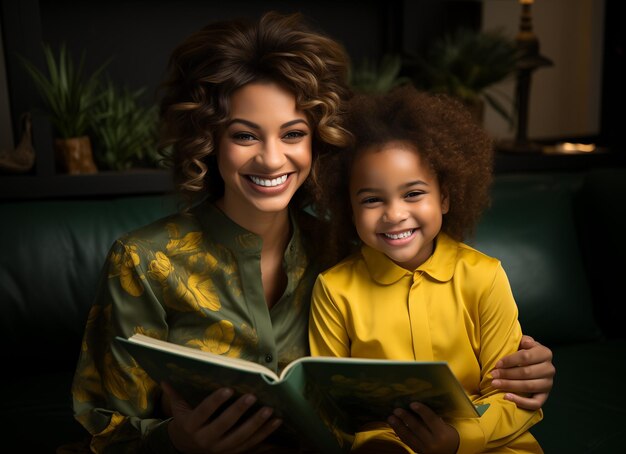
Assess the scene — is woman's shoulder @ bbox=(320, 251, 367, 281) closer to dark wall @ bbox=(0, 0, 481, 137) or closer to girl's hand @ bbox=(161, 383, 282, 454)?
girl's hand @ bbox=(161, 383, 282, 454)

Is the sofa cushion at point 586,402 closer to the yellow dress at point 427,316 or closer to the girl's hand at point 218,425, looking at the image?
the yellow dress at point 427,316

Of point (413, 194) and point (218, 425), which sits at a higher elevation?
point (413, 194)

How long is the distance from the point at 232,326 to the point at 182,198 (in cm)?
28

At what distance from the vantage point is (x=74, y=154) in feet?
7.91

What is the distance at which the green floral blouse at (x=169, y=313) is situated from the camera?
148cm

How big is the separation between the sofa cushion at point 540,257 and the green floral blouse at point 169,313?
87 centimetres

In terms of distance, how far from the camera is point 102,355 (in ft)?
5.04

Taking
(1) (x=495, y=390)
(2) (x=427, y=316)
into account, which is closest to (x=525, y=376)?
(1) (x=495, y=390)

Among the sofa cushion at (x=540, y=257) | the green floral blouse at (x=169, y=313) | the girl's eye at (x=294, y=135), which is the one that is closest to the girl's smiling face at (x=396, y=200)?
the girl's eye at (x=294, y=135)

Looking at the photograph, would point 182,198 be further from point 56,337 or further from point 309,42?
point 56,337

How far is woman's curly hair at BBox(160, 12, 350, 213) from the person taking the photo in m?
1.44

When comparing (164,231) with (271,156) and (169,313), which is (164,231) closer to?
(169,313)

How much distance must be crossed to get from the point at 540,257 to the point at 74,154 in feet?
4.67

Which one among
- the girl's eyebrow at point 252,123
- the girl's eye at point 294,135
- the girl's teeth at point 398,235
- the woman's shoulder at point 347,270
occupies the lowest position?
the woman's shoulder at point 347,270
